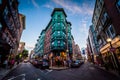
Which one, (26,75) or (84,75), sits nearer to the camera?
(26,75)

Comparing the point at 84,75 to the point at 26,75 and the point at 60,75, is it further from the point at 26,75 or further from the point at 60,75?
the point at 26,75

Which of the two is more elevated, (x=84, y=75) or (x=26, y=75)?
(x=26, y=75)

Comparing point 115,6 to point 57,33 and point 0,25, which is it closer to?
point 0,25

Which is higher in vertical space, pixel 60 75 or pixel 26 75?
pixel 26 75

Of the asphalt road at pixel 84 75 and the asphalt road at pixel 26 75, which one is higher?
the asphalt road at pixel 26 75

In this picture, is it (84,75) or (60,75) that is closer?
(84,75)

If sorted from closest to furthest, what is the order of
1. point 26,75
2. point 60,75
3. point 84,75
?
point 26,75 → point 84,75 → point 60,75

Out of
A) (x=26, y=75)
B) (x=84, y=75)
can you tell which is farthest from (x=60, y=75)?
(x=26, y=75)

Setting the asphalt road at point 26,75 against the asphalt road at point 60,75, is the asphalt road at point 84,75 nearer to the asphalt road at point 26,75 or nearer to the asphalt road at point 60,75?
the asphalt road at point 60,75

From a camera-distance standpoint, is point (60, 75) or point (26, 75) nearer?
point (26, 75)

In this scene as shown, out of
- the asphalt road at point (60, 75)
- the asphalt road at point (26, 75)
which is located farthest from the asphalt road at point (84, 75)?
the asphalt road at point (26, 75)

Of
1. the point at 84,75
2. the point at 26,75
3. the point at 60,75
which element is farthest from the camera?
the point at 60,75

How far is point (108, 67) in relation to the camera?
50.0 feet

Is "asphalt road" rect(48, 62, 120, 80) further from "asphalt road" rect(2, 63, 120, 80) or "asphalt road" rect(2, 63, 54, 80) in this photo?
"asphalt road" rect(2, 63, 54, 80)
